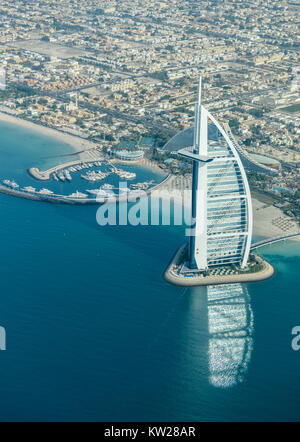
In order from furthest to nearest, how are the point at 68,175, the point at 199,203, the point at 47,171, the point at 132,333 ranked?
the point at 47,171 < the point at 68,175 < the point at 199,203 < the point at 132,333

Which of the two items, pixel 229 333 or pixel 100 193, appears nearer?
pixel 229 333

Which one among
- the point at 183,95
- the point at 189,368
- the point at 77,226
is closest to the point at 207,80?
the point at 183,95

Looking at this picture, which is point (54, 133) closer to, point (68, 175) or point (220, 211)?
point (68, 175)

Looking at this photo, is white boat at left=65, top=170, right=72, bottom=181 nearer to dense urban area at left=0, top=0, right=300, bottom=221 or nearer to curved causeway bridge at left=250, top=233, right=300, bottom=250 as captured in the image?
dense urban area at left=0, top=0, right=300, bottom=221

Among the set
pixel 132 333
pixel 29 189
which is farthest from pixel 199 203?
pixel 29 189

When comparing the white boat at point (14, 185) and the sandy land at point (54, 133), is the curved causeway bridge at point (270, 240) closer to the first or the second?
the white boat at point (14, 185)

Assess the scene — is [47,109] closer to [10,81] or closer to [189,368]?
[10,81]
